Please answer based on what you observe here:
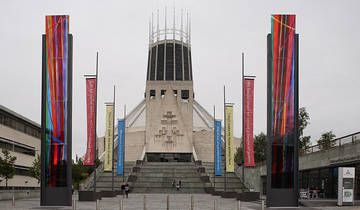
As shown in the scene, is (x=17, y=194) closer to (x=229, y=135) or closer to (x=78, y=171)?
(x=229, y=135)

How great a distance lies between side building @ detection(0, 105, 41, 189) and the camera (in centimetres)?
4553

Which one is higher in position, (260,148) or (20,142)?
(20,142)

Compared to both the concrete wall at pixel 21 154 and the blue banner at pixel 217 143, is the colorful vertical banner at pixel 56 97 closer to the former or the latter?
the concrete wall at pixel 21 154

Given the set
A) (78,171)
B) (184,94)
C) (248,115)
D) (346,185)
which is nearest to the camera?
(346,185)

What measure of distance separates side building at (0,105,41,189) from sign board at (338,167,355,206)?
91.4 feet

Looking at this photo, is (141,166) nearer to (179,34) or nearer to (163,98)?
(163,98)

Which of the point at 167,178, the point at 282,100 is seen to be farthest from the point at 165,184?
the point at 282,100

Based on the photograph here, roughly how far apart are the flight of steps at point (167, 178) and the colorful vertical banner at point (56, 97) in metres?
25.1

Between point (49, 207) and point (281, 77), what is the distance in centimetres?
1202

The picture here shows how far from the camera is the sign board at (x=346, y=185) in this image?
88.1ft

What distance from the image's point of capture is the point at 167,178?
180 ft

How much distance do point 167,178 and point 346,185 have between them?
97.2 ft

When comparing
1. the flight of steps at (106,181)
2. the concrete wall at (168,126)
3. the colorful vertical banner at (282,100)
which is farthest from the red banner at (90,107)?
the concrete wall at (168,126)

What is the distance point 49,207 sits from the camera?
23.8m
